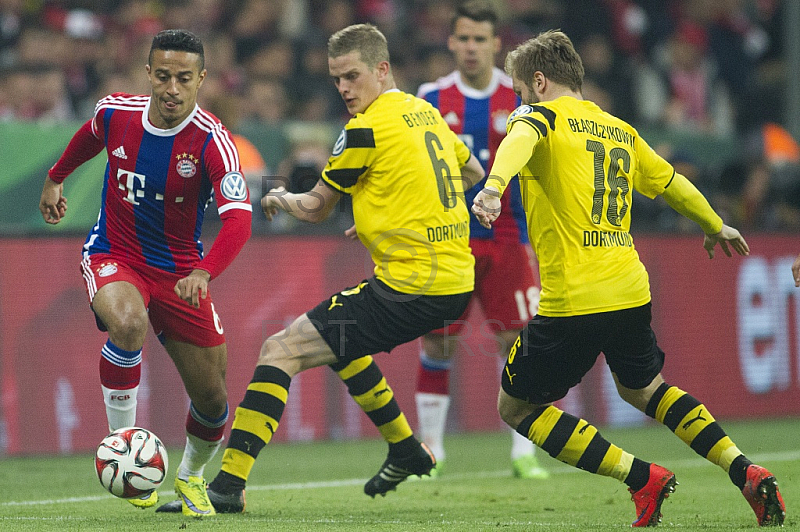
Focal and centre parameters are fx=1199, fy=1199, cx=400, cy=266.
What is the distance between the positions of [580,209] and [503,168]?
55 cm

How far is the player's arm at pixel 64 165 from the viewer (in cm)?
609

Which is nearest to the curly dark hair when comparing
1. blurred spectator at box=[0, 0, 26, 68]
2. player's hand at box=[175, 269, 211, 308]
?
player's hand at box=[175, 269, 211, 308]

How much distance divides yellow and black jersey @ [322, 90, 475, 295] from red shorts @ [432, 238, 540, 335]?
1732 mm

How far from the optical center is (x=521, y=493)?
674 cm

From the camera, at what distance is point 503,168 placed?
15.4 ft

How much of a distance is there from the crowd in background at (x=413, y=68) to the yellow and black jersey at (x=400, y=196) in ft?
8.37

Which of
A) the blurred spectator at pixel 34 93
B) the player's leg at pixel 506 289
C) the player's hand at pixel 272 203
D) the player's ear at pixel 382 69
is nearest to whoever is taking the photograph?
the player's hand at pixel 272 203

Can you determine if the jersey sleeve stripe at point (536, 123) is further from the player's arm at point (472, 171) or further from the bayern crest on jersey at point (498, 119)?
the bayern crest on jersey at point (498, 119)

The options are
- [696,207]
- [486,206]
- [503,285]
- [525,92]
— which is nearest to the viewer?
[486,206]

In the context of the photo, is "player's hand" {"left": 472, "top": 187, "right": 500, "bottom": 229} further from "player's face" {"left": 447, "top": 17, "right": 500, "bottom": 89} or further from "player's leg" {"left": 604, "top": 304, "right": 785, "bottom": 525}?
"player's face" {"left": 447, "top": 17, "right": 500, "bottom": 89}

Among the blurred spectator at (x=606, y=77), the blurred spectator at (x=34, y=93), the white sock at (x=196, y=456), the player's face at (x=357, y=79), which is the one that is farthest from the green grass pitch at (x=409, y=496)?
the blurred spectator at (x=606, y=77)

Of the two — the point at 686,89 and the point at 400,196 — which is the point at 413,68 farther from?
the point at 400,196

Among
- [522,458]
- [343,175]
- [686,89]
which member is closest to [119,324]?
[343,175]

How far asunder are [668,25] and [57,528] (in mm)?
12404
